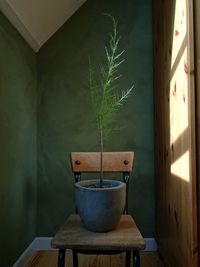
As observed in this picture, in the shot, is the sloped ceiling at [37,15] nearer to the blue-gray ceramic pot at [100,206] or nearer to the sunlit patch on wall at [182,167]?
the blue-gray ceramic pot at [100,206]

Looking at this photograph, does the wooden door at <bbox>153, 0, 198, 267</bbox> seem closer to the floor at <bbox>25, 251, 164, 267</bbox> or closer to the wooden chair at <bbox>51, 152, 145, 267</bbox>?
the floor at <bbox>25, 251, 164, 267</bbox>

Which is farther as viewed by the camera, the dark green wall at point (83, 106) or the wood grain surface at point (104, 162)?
the dark green wall at point (83, 106)

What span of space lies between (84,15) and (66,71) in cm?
46

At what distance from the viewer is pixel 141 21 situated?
2.14m

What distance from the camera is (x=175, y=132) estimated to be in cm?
141

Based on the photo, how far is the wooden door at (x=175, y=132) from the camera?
1.10m

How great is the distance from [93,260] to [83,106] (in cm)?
109

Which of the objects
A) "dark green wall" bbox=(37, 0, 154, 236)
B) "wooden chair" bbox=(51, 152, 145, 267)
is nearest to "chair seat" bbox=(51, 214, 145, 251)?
"wooden chair" bbox=(51, 152, 145, 267)

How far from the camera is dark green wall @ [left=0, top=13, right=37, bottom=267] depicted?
1.47m

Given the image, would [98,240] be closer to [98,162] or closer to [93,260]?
[98,162]

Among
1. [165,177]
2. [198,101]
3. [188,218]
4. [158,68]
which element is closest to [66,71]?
[158,68]

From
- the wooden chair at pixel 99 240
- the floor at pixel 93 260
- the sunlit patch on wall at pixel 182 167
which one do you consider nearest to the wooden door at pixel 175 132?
the sunlit patch on wall at pixel 182 167

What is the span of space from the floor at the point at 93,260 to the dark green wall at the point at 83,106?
154 millimetres

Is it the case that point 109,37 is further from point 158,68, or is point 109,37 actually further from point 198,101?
point 198,101
